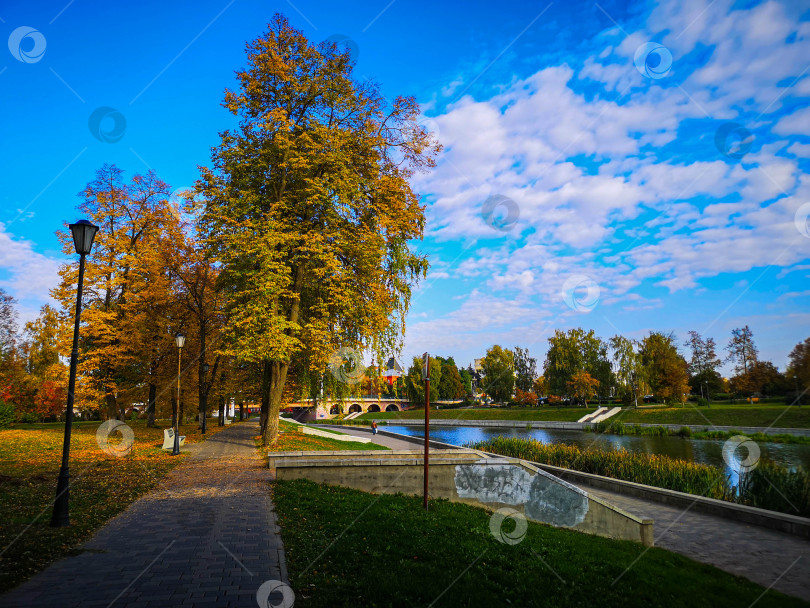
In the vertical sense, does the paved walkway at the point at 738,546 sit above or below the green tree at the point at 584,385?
below

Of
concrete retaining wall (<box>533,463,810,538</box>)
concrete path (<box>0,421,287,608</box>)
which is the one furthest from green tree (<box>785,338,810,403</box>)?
concrete path (<box>0,421,287,608</box>)

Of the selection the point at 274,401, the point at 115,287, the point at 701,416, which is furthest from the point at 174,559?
the point at 701,416

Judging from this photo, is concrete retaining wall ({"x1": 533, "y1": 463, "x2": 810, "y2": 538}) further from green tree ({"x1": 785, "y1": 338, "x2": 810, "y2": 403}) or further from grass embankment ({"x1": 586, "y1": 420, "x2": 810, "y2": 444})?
green tree ({"x1": 785, "y1": 338, "x2": 810, "y2": 403})

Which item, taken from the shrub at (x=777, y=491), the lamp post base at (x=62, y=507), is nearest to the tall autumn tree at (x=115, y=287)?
the lamp post base at (x=62, y=507)

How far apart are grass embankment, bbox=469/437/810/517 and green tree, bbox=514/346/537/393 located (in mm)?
75808

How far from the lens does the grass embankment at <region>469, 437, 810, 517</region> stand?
12664 mm

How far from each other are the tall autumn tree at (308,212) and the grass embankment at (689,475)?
8.90 meters

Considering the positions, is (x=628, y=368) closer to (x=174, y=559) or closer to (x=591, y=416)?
(x=591, y=416)

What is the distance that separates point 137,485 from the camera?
39.0 ft

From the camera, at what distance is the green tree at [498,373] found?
88.2 m

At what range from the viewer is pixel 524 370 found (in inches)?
3858

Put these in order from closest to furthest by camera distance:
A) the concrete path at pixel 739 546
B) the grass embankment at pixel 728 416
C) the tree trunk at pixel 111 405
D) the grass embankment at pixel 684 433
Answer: the concrete path at pixel 739 546 → the tree trunk at pixel 111 405 → the grass embankment at pixel 684 433 → the grass embankment at pixel 728 416

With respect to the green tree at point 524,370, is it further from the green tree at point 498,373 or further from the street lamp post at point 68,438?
the street lamp post at point 68,438

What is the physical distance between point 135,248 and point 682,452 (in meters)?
36.8
